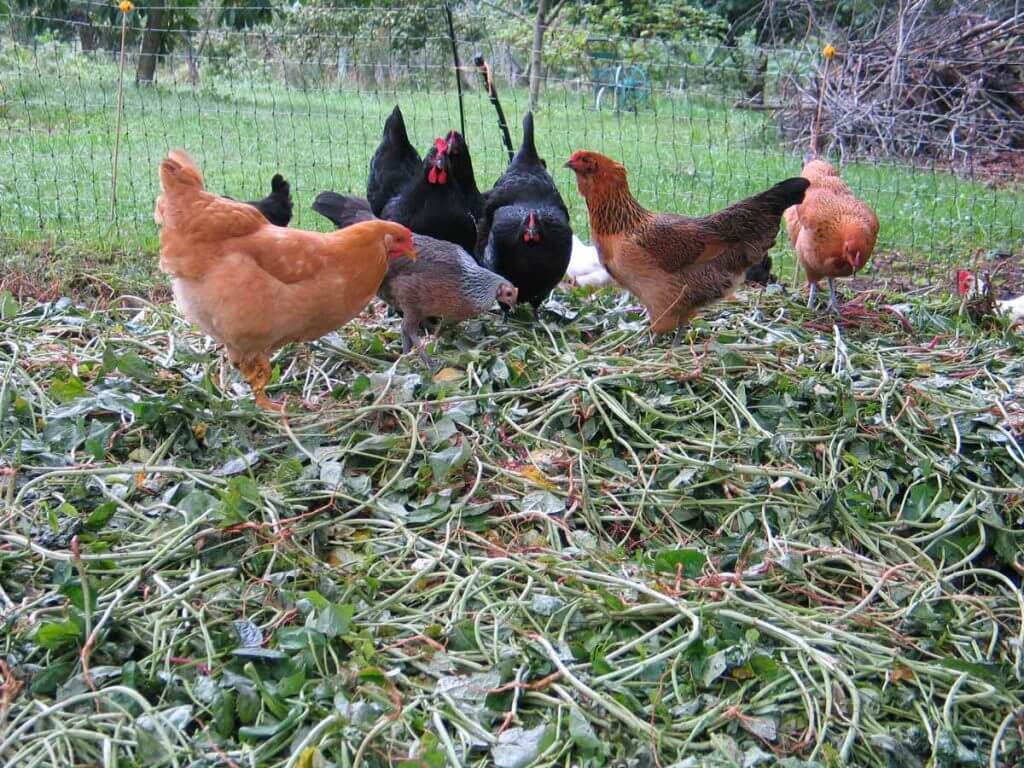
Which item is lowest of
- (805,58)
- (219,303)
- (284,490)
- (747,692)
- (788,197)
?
(747,692)

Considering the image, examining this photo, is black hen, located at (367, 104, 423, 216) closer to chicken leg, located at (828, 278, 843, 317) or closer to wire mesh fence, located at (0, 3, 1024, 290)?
wire mesh fence, located at (0, 3, 1024, 290)

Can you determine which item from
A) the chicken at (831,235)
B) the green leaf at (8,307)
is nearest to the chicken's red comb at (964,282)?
the chicken at (831,235)

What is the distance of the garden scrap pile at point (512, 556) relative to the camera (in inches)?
94.0

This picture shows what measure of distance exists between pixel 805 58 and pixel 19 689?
12.5 meters

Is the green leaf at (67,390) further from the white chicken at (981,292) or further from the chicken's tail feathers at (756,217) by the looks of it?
the white chicken at (981,292)

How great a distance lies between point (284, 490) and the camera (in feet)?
10.5

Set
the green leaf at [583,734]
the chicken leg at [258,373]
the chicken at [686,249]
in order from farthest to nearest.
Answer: the chicken at [686,249] → the chicken leg at [258,373] → the green leaf at [583,734]

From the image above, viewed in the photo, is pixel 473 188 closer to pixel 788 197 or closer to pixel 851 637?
pixel 788 197

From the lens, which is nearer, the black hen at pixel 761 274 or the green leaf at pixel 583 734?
the green leaf at pixel 583 734

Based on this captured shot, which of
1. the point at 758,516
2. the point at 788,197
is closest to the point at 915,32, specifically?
the point at 788,197

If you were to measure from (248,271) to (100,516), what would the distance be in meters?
1.11

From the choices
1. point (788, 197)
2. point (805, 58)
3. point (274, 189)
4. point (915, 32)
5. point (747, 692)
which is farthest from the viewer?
point (805, 58)

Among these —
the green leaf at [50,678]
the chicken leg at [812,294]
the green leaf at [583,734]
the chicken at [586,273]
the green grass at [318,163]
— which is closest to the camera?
the green leaf at [583,734]

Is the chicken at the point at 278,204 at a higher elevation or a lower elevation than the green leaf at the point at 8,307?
higher
